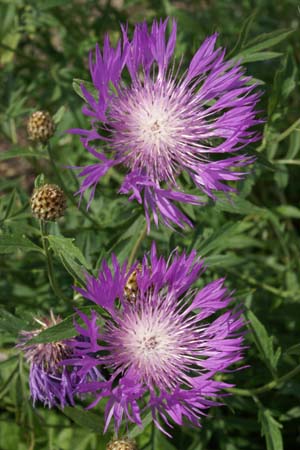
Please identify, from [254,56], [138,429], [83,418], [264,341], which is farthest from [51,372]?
[254,56]

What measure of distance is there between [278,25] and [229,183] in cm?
185

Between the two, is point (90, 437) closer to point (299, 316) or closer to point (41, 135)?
point (299, 316)

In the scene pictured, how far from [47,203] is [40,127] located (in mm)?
455

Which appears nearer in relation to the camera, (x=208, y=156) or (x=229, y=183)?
(x=208, y=156)

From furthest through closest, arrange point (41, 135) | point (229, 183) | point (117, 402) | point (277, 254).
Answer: point (277, 254) < point (229, 183) < point (41, 135) < point (117, 402)

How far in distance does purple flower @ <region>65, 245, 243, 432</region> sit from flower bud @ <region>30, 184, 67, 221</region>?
0.88 feet

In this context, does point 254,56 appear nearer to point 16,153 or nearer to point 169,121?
point 169,121

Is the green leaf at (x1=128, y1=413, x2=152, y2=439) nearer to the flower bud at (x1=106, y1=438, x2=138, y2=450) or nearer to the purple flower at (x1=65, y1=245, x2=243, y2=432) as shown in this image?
the purple flower at (x1=65, y1=245, x2=243, y2=432)

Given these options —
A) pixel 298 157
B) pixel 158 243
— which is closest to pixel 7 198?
pixel 158 243

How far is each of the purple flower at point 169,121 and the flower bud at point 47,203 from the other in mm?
215

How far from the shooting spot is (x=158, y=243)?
3.05m

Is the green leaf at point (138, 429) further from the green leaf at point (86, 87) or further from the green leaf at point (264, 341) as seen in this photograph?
the green leaf at point (86, 87)

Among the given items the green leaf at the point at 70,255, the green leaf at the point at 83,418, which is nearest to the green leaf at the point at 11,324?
the green leaf at the point at 83,418

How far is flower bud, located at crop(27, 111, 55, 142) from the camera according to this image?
7.82ft
